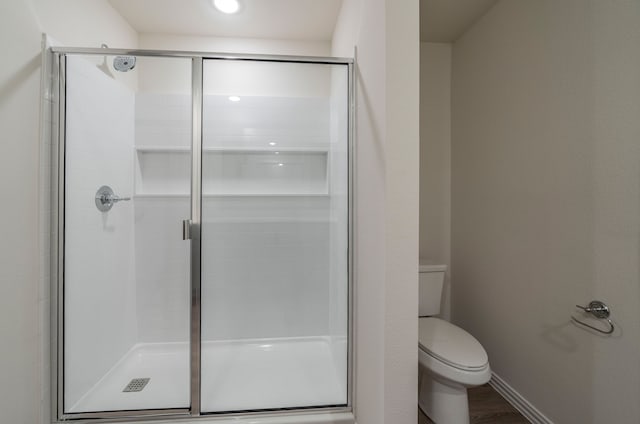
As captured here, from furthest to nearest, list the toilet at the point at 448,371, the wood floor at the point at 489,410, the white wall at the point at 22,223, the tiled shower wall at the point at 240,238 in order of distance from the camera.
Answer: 1. the tiled shower wall at the point at 240,238
2. the wood floor at the point at 489,410
3. the toilet at the point at 448,371
4. the white wall at the point at 22,223

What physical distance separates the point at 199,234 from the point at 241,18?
1585 mm

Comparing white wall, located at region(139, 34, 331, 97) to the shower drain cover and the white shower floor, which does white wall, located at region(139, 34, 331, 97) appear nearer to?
the white shower floor

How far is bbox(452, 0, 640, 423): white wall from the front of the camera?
114 cm

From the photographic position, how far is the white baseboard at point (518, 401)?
1.49 meters

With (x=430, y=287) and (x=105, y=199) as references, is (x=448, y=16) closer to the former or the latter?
(x=430, y=287)

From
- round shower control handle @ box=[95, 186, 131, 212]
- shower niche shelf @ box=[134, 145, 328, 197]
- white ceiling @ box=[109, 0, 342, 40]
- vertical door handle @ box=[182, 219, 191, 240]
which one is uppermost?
white ceiling @ box=[109, 0, 342, 40]

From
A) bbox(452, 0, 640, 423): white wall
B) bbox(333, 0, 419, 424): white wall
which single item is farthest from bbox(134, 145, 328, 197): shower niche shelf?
bbox(452, 0, 640, 423): white wall

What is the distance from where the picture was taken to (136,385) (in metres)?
1.55

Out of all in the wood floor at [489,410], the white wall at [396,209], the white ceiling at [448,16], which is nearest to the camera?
the white wall at [396,209]

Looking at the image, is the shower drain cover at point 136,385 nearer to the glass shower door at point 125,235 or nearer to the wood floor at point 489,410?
the glass shower door at point 125,235

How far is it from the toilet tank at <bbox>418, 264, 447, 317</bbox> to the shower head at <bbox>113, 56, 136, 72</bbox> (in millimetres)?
2114

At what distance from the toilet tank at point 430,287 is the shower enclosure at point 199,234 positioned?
2.25 feet

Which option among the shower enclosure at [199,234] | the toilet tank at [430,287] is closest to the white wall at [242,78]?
the shower enclosure at [199,234]

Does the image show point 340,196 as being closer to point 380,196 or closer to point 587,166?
point 380,196
